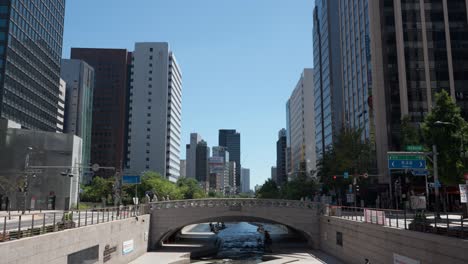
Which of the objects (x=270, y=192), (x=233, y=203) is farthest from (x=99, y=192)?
(x=270, y=192)

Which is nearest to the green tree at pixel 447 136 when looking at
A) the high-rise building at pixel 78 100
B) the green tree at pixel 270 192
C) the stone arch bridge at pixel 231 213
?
the stone arch bridge at pixel 231 213

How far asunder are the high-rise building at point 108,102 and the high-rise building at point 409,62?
127 m

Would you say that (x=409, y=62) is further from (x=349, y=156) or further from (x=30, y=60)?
(x=30, y=60)

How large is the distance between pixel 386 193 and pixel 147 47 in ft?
407

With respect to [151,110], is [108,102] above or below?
above

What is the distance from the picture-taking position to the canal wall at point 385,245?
22906 millimetres

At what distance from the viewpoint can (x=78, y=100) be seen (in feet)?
561

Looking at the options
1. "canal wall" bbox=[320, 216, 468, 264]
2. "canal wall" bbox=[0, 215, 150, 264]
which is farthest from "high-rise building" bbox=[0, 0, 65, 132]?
"canal wall" bbox=[320, 216, 468, 264]

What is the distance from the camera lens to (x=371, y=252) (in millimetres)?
34875

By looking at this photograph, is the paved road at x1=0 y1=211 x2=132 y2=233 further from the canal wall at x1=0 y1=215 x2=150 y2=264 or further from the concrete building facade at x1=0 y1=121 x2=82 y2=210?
the concrete building facade at x1=0 y1=121 x2=82 y2=210

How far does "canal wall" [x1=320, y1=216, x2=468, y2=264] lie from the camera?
75.2 ft

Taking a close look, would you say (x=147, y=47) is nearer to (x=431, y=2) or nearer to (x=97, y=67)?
(x=97, y=67)

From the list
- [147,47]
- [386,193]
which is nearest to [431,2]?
[386,193]

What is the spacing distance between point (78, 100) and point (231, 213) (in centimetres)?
13011
